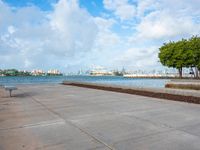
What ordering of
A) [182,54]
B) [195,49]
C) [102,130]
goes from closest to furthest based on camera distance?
[102,130] < [195,49] < [182,54]

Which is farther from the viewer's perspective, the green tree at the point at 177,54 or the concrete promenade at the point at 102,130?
the green tree at the point at 177,54

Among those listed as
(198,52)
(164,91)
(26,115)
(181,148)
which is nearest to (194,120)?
(181,148)

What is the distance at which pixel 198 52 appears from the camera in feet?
159

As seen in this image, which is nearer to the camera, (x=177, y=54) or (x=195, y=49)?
(x=195, y=49)

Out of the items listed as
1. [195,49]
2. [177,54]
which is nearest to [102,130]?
[195,49]

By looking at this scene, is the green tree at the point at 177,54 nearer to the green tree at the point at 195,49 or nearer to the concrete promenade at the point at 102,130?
the green tree at the point at 195,49

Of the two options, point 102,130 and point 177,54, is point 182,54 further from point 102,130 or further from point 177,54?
point 102,130

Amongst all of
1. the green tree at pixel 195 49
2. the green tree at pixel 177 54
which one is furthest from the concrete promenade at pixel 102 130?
the green tree at pixel 177 54

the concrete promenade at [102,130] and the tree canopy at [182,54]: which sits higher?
the tree canopy at [182,54]

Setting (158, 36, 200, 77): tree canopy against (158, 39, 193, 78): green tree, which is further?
(158, 39, 193, 78): green tree

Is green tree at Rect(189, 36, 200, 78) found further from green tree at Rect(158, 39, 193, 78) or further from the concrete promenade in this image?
the concrete promenade

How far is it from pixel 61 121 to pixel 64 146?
7.92ft

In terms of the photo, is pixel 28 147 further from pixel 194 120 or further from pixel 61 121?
pixel 194 120

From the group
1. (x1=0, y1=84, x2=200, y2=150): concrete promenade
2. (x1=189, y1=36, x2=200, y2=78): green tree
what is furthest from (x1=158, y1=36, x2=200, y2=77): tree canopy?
(x1=0, y1=84, x2=200, y2=150): concrete promenade
